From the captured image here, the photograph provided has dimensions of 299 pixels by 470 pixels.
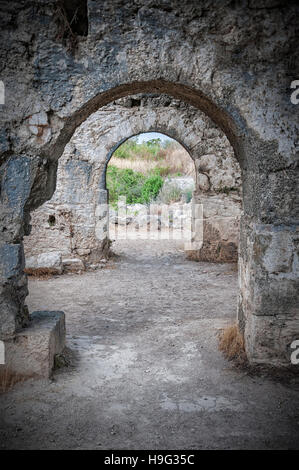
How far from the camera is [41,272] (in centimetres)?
648

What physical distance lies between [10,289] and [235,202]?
560 cm

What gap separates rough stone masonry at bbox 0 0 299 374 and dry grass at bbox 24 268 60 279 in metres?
3.61

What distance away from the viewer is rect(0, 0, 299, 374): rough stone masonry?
267 centimetres

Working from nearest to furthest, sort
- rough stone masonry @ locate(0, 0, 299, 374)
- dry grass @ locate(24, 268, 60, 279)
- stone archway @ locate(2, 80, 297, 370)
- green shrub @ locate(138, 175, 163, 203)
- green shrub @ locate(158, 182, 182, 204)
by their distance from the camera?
rough stone masonry @ locate(0, 0, 299, 374), stone archway @ locate(2, 80, 297, 370), dry grass @ locate(24, 268, 60, 279), green shrub @ locate(138, 175, 163, 203), green shrub @ locate(158, 182, 182, 204)

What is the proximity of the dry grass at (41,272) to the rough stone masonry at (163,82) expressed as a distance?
3.61 m

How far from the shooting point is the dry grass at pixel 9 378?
274 centimetres

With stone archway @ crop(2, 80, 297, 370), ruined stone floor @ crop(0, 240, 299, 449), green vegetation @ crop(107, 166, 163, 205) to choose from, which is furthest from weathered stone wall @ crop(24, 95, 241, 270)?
green vegetation @ crop(107, 166, 163, 205)

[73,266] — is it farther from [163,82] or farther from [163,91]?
[163,82]

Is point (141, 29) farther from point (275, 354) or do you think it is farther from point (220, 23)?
point (275, 354)

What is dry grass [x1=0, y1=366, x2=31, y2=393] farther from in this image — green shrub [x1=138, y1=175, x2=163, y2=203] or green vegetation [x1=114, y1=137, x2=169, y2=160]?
green vegetation [x1=114, y1=137, x2=169, y2=160]

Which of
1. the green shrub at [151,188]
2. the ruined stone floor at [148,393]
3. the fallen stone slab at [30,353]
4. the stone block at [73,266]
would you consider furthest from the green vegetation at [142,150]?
the fallen stone slab at [30,353]

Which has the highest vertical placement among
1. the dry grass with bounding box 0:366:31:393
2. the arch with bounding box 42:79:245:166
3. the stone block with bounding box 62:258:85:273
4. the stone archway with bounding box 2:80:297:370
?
the arch with bounding box 42:79:245:166

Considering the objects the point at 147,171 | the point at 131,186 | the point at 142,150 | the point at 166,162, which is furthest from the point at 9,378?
the point at 142,150

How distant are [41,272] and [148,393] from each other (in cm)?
424
